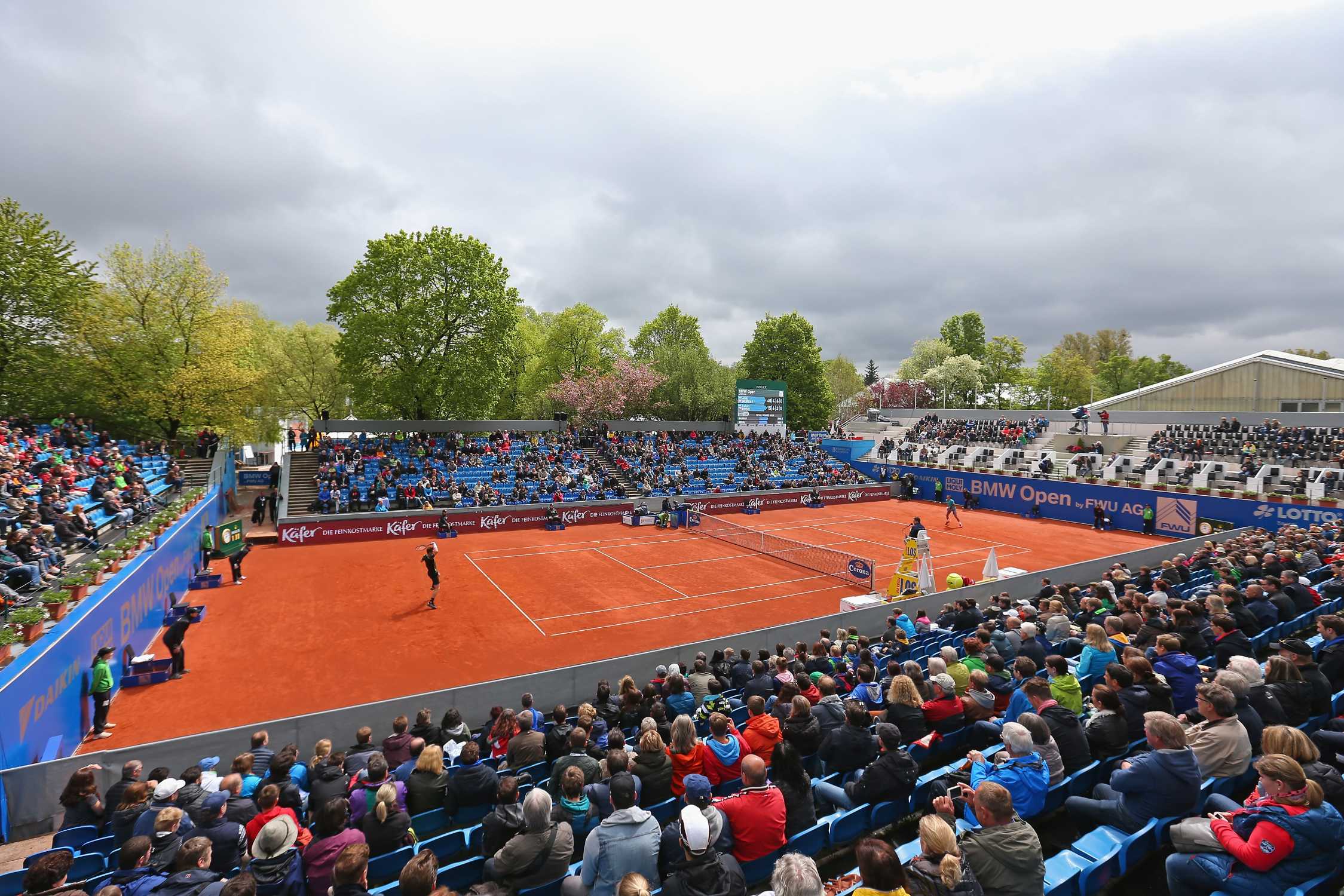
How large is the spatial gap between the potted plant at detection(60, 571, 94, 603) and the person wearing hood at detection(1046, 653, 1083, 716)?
1621 centimetres

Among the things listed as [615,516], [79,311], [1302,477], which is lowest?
[615,516]

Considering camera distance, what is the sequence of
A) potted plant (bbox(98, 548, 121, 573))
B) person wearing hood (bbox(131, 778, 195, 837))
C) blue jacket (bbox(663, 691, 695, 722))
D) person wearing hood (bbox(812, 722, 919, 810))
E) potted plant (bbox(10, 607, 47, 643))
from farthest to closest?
1. potted plant (bbox(98, 548, 121, 573))
2. potted plant (bbox(10, 607, 47, 643))
3. blue jacket (bbox(663, 691, 695, 722))
4. person wearing hood (bbox(812, 722, 919, 810))
5. person wearing hood (bbox(131, 778, 195, 837))

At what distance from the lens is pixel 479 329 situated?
39.7m

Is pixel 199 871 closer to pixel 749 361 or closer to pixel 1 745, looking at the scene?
pixel 1 745

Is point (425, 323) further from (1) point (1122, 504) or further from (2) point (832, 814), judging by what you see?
(1) point (1122, 504)

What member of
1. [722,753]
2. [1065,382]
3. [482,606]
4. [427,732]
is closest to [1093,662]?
[722,753]

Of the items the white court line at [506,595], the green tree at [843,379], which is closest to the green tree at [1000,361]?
the green tree at [843,379]

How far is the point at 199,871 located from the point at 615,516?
100.0 feet

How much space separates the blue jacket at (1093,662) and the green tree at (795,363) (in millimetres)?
55675

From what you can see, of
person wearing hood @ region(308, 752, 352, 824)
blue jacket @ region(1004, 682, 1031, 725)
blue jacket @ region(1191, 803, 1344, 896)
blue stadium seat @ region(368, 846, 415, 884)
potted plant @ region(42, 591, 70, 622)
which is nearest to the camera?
blue jacket @ region(1191, 803, 1344, 896)

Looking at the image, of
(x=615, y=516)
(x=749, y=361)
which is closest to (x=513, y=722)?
(x=615, y=516)

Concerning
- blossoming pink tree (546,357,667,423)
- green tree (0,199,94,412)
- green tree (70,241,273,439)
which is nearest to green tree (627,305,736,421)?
blossoming pink tree (546,357,667,423)

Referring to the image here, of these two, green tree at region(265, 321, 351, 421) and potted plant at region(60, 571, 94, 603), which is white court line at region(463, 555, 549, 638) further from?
green tree at region(265, 321, 351, 421)

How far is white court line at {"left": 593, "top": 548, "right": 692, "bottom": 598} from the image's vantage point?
68.4 ft
